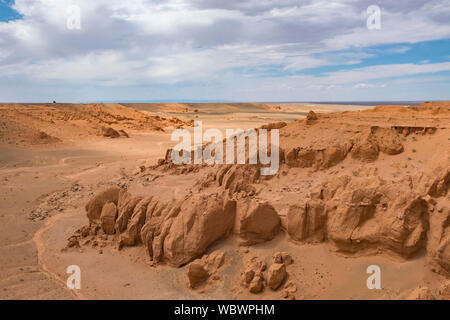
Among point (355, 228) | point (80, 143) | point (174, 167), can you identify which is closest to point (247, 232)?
point (355, 228)

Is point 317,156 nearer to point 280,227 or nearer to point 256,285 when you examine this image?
point 280,227

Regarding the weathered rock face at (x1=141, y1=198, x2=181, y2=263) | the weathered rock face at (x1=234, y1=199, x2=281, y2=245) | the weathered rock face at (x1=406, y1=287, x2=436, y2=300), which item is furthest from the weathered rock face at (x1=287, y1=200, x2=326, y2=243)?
the weathered rock face at (x1=141, y1=198, x2=181, y2=263)

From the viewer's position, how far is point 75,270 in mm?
7129

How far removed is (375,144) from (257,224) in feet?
12.4

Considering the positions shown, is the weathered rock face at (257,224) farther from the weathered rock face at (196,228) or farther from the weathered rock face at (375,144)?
the weathered rock face at (375,144)

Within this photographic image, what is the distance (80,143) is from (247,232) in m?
19.7

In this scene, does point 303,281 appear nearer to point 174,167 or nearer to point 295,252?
point 295,252

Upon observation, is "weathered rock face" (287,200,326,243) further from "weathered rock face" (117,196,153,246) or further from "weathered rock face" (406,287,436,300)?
"weathered rock face" (117,196,153,246)

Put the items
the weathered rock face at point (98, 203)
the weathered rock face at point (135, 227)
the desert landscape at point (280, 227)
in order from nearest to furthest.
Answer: the desert landscape at point (280, 227), the weathered rock face at point (135, 227), the weathered rock face at point (98, 203)

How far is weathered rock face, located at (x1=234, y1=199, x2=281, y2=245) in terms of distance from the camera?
6.75 meters

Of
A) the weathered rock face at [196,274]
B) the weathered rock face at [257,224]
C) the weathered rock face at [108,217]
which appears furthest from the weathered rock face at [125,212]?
the weathered rock face at [257,224]

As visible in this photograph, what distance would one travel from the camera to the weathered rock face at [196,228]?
6707 millimetres

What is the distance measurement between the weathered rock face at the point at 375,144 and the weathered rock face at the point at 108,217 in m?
5.75

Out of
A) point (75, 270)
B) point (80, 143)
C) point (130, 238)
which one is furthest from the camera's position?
point (80, 143)
